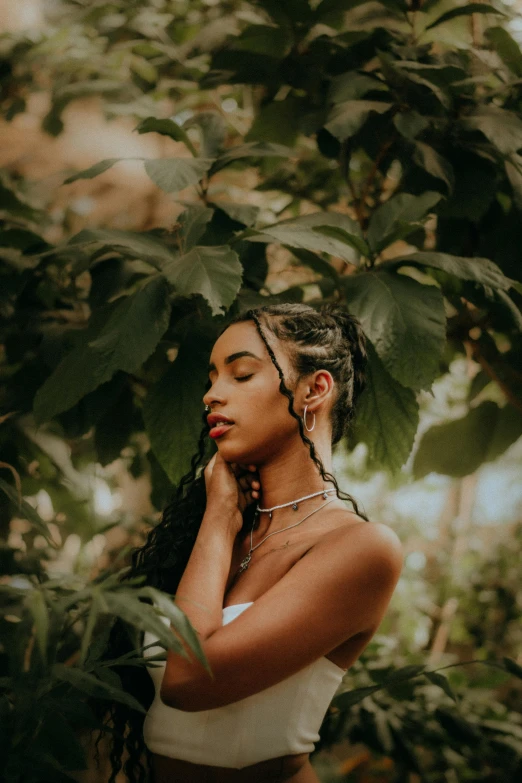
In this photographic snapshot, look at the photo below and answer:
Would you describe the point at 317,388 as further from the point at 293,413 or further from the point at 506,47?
the point at 506,47

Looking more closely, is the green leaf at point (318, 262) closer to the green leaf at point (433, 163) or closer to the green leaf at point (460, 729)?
the green leaf at point (433, 163)

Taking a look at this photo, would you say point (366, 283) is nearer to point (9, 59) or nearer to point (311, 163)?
point (311, 163)

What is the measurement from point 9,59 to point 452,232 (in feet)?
5.75

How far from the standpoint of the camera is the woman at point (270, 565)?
972mm

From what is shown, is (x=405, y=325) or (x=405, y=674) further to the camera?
(x=405, y=674)

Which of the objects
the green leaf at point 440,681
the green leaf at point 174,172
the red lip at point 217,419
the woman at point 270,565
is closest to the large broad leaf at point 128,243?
the green leaf at point 174,172

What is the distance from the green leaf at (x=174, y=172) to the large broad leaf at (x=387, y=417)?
1.44 feet

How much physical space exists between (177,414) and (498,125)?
81cm

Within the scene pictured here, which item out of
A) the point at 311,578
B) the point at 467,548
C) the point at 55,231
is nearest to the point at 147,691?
the point at 311,578

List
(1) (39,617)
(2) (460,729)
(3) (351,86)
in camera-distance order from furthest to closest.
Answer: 1. (2) (460,729)
2. (3) (351,86)
3. (1) (39,617)

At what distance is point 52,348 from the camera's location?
145cm

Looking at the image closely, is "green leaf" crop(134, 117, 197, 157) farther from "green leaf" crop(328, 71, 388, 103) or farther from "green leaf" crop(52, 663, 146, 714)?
"green leaf" crop(52, 663, 146, 714)

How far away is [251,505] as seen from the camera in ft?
4.11

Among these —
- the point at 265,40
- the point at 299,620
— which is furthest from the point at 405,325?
the point at 265,40
